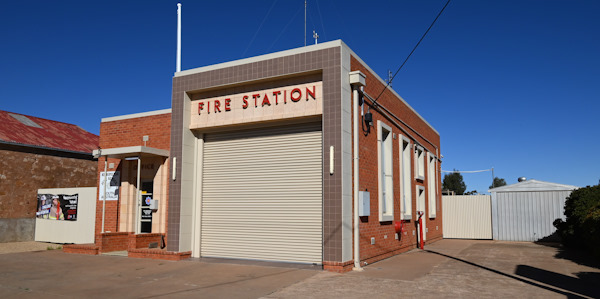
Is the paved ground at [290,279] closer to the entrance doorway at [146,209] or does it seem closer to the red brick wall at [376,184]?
the red brick wall at [376,184]

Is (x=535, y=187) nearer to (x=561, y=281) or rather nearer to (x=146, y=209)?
(x=561, y=281)

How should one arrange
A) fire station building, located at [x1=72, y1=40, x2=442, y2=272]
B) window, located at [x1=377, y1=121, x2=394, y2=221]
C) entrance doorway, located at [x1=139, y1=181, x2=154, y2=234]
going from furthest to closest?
entrance doorway, located at [x1=139, y1=181, x2=154, y2=234] → window, located at [x1=377, y1=121, x2=394, y2=221] → fire station building, located at [x1=72, y1=40, x2=442, y2=272]

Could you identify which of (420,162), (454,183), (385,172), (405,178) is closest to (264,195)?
(385,172)

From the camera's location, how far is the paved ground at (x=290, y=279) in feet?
26.7

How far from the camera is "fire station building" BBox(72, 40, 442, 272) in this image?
11.2 meters

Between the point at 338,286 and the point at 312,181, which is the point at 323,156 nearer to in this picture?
the point at 312,181

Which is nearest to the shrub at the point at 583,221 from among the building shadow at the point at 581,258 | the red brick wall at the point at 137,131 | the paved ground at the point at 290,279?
the building shadow at the point at 581,258

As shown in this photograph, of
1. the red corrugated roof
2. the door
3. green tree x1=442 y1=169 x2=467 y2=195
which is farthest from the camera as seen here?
green tree x1=442 y1=169 x2=467 y2=195

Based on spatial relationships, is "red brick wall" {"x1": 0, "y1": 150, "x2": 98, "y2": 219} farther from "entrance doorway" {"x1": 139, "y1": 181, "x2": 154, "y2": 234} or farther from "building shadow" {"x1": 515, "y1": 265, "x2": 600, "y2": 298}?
"building shadow" {"x1": 515, "y1": 265, "x2": 600, "y2": 298}

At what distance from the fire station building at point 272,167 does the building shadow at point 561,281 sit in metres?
3.76

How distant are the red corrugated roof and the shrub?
22.0m

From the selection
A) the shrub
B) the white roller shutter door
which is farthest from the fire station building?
the shrub

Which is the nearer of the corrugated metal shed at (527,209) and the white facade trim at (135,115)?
the white facade trim at (135,115)

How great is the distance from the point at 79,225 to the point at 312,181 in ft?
36.0
